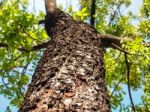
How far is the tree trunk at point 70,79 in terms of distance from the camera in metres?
2.01

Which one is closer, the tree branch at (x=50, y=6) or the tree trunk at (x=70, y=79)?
the tree trunk at (x=70, y=79)

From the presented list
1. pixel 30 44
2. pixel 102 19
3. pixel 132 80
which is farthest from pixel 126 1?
pixel 30 44

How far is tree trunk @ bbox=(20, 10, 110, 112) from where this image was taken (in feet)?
6.58

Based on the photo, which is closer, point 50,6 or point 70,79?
point 70,79

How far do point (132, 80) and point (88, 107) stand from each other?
28.5ft

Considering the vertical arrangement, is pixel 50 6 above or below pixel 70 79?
above

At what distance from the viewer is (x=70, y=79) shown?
7.80 ft

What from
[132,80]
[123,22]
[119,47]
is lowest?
[132,80]

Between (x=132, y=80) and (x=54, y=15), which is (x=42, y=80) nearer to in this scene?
(x=54, y=15)

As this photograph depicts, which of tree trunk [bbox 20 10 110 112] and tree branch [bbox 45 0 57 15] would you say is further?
tree branch [bbox 45 0 57 15]

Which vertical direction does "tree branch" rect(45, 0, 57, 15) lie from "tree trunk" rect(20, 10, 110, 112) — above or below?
above

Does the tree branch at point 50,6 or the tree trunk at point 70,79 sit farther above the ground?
the tree branch at point 50,6

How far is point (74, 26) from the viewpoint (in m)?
3.98

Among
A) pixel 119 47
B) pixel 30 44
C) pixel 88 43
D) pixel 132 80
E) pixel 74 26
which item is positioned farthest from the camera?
pixel 132 80
